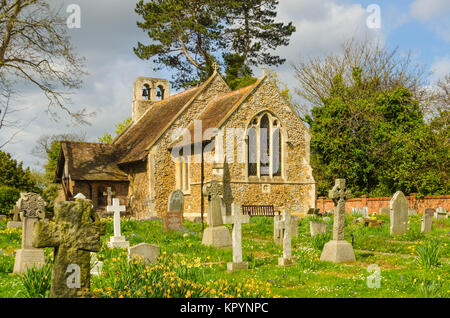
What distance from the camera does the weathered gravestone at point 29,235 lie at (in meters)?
9.09

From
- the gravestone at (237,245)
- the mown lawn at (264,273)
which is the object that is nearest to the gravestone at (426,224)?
the mown lawn at (264,273)

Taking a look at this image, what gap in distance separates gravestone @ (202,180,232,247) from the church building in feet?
28.5

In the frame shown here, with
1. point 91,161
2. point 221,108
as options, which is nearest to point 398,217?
point 221,108

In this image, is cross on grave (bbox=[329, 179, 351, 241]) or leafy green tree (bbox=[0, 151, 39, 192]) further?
leafy green tree (bbox=[0, 151, 39, 192])

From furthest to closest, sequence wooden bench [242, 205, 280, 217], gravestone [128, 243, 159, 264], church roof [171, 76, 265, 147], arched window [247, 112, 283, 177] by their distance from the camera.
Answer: arched window [247, 112, 283, 177], church roof [171, 76, 265, 147], wooden bench [242, 205, 280, 217], gravestone [128, 243, 159, 264]

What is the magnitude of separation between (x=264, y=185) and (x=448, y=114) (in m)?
13.0

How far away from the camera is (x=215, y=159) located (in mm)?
22719

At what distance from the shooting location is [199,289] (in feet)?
21.1

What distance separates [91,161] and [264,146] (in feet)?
35.2

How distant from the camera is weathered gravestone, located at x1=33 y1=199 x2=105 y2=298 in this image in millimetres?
5227

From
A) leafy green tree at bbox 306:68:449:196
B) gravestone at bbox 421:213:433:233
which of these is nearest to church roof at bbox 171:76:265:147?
leafy green tree at bbox 306:68:449:196

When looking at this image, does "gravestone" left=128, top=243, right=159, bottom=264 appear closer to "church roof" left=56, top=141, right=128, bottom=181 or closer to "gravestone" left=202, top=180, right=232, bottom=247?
"gravestone" left=202, top=180, right=232, bottom=247

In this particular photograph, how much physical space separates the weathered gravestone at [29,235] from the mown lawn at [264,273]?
35 cm

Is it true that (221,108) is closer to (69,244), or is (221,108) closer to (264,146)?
(264,146)
